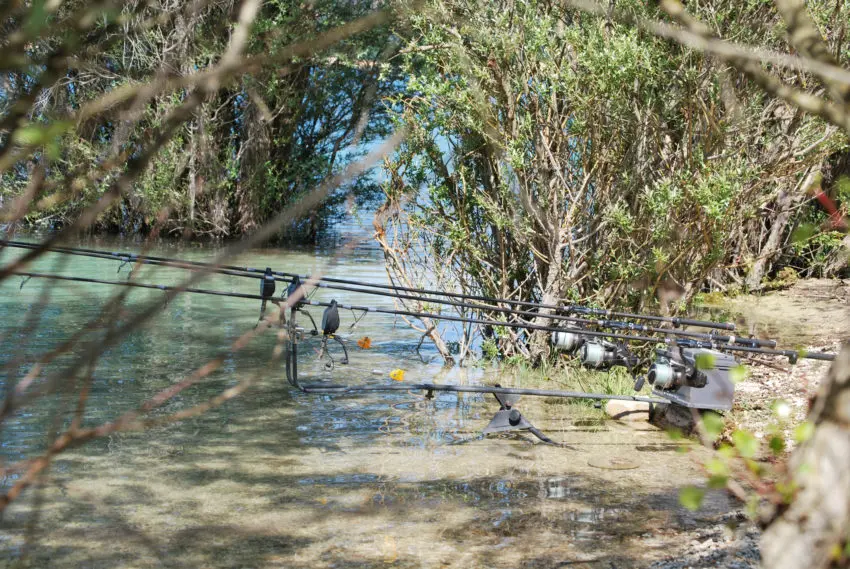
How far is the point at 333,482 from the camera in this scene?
6805mm

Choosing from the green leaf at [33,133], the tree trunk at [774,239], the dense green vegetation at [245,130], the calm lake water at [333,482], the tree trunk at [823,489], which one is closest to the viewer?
the green leaf at [33,133]

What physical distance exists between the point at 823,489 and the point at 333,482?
5451 millimetres

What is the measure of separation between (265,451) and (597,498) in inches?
100

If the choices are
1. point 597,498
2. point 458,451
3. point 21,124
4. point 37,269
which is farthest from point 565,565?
point 37,269

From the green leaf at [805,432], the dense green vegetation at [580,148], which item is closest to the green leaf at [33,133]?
the green leaf at [805,432]

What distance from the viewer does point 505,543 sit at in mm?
5789

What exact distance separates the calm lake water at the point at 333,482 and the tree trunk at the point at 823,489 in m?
2.82

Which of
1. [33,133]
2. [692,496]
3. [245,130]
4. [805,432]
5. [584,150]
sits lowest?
[692,496]

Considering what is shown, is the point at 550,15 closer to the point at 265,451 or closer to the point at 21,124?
the point at 265,451

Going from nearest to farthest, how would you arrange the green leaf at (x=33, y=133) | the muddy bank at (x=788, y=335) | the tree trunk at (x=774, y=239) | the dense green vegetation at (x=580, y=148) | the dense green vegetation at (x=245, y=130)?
the green leaf at (x=33, y=133), the dense green vegetation at (x=580, y=148), the muddy bank at (x=788, y=335), the tree trunk at (x=774, y=239), the dense green vegetation at (x=245, y=130)

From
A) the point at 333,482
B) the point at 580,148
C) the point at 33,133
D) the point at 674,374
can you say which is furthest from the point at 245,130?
the point at 33,133

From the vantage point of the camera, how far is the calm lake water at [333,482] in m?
5.59

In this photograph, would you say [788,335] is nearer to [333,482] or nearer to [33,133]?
[333,482]

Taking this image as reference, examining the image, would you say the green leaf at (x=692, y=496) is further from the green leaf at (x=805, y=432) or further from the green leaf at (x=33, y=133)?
the green leaf at (x=33, y=133)
